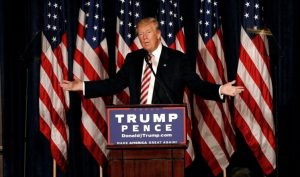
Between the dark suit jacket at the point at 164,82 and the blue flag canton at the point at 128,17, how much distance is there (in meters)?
0.99

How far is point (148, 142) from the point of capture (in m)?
3.37

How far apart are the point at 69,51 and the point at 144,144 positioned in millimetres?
2311

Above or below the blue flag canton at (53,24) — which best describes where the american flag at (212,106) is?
below

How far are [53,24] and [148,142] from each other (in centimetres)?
210

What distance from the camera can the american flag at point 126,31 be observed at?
504cm

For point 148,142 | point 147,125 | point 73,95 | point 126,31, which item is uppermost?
point 126,31

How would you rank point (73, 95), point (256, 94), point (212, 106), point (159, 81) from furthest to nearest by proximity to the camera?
1. point (73, 95)
2. point (212, 106)
3. point (256, 94)
4. point (159, 81)

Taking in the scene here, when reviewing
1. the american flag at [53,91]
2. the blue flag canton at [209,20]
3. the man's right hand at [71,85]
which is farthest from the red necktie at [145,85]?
the american flag at [53,91]

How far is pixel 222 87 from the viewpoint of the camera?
3.74m

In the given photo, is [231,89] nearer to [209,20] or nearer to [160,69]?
[160,69]

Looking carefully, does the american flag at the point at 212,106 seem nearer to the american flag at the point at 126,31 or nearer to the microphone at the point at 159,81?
the american flag at the point at 126,31

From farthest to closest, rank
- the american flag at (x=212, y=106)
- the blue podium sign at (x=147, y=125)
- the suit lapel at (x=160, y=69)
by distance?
the american flag at (x=212, y=106), the suit lapel at (x=160, y=69), the blue podium sign at (x=147, y=125)

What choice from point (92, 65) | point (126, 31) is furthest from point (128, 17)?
point (92, 65)

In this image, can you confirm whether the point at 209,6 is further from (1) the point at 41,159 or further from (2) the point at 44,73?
(1) the point at 41,159
